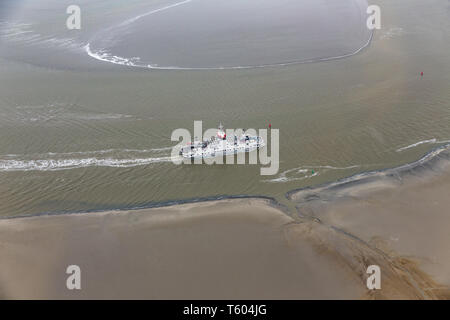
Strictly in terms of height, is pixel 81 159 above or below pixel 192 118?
below

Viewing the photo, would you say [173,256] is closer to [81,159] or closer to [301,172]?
[301,172]

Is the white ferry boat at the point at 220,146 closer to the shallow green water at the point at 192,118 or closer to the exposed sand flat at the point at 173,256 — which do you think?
the shallow green water at the point at 192,118

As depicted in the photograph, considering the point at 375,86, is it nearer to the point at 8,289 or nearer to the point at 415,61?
the point at 415,61

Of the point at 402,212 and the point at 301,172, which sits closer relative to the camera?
the point at 402,212

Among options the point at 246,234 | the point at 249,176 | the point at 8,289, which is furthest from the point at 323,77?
the point at 8,289

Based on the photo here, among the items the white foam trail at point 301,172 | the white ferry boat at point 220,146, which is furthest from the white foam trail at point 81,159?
the white foam trail at point 301,172

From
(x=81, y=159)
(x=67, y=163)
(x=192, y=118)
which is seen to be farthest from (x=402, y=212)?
(x=67, y=163)

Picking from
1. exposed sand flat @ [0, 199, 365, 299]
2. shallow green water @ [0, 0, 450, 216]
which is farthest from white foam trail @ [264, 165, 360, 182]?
exposed sand flat @ [0, 199, 365, 299]
